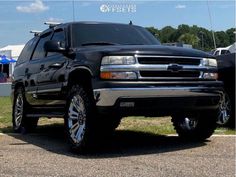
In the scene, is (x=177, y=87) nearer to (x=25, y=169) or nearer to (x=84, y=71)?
(x=84, y=71)

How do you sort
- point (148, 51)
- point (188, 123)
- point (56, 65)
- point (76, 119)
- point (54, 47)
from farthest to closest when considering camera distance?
point (188, 123)
point (56, 65)
point (54, 47)
point (76, 119)
point (148, 51)

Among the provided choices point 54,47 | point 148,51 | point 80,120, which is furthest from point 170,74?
point 54,47

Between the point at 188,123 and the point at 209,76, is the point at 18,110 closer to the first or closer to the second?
the point at 188,123

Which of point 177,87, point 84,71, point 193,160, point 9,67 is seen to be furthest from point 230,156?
point 9,67

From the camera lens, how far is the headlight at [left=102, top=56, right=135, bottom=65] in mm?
6223

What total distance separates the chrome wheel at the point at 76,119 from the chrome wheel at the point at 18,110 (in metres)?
2.66

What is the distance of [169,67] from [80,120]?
1.39m

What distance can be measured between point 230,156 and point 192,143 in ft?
3.76

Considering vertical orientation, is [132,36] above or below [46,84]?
above

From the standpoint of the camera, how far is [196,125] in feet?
24.7

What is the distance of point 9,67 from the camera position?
4206cm

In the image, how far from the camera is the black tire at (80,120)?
6316 mm

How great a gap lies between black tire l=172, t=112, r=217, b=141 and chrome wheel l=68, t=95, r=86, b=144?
1.33 metres

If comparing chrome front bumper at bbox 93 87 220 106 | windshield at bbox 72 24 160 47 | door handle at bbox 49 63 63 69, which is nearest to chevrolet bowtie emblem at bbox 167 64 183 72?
chrome front bumper at bbox 93 87 220 106
